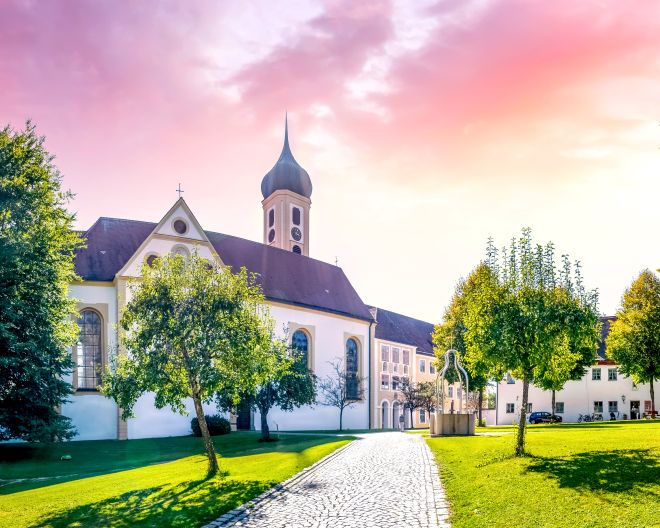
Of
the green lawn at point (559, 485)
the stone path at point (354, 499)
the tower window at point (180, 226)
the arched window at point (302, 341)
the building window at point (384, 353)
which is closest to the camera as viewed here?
the green lawn at point (559, 485)

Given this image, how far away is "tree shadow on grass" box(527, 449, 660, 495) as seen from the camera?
1295 centimetres

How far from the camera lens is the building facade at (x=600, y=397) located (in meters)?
63.1

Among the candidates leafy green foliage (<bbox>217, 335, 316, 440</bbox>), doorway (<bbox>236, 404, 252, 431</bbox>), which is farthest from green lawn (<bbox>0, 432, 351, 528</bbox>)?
doorway (<bbox>236, 404, 252, 431</bbox>)

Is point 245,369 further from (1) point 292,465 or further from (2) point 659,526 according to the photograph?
(2) point 659,526

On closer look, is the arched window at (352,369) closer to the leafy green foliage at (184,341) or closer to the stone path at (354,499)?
the stone path at (354,499)

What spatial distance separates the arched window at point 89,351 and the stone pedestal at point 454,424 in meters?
22.1

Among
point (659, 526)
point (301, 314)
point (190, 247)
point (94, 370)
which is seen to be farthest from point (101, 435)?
point (659, 526)

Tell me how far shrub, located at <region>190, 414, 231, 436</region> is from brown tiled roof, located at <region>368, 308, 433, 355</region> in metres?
29.6

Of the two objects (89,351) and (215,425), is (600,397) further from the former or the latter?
(89,351)

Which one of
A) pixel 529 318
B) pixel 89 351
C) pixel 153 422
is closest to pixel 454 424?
pixel 529 318

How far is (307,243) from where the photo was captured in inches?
2795

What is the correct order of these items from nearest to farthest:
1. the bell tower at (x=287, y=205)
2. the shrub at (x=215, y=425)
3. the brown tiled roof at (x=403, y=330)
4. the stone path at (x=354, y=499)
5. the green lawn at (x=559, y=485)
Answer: the green lawn at (x=559, y=485) → the stone path at (x=354, y=499) → the shrub at (x=215, y=425) → the bell tower at (x=287, y=205) → the brown tiled roof at (x=403, y=330)

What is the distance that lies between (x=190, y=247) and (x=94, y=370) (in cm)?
1045

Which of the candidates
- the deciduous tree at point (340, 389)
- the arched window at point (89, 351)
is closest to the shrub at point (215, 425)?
the arched window at point (89, 351)
